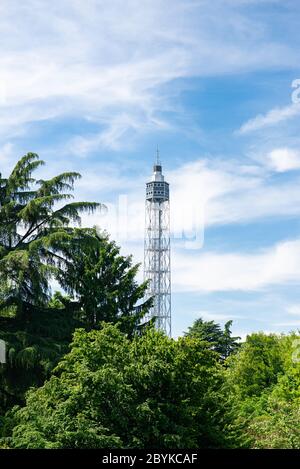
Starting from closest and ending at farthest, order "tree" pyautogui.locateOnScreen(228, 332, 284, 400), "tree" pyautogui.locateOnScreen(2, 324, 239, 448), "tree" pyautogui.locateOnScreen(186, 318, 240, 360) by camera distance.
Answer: "tree" pyautogui.locateOnScreen(2, 324, 239, 448) < "tree" pyautogui.locateOnScreen(228, 332, 284, 400) < "tree" pyautogui.locateOnScreen(186, 318, 240, 360)

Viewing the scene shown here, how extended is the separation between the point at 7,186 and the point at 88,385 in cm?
1207

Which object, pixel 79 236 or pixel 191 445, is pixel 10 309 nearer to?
pixel 79 236

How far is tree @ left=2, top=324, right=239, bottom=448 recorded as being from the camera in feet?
42.2

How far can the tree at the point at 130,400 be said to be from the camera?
1286 cm

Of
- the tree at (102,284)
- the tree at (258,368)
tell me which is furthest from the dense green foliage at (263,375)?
the tree at (102,284)

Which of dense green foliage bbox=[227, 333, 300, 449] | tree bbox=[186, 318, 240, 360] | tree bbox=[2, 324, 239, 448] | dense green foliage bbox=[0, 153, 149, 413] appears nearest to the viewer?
tree bbox=[2, 324, 239, 448]

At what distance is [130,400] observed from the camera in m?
13.4

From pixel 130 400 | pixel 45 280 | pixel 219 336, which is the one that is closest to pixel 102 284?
pixel 45 280

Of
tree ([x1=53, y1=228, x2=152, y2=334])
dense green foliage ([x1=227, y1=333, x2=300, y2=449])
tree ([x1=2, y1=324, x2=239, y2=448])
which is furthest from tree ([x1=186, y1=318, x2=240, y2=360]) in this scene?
tree ([x1=2, y1=324, x2=239, y2=448])

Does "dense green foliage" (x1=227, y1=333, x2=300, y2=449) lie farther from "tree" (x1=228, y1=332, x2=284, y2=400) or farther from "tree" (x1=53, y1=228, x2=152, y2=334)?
"tree" (x1=53, y1=228, x2=152, y2=334)

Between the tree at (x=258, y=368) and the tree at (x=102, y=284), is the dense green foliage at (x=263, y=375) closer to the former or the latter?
the tree at (x=258, y=368)

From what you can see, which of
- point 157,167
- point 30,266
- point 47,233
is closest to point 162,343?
point 30,266

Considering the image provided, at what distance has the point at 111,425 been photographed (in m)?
13.2

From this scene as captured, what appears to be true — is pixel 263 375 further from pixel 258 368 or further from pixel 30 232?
pixel 30 232
